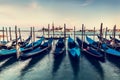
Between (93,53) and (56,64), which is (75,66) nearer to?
(56,64)

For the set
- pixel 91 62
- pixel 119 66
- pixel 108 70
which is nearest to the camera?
pixel 108 70

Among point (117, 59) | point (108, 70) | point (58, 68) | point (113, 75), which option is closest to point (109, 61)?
point (117, 59)

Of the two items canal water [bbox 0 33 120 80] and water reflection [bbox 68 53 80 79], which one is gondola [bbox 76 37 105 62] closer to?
canal water [bbox 0 33 120 80]

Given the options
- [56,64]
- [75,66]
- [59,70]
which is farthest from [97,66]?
[56,64]

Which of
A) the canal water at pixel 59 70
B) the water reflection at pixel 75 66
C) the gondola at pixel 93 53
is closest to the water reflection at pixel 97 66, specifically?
the canal water at pixel 59 70

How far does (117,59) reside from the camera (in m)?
26.2

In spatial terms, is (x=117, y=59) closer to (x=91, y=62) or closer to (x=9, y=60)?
(x=91, y=62)

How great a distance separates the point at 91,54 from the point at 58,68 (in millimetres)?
5797

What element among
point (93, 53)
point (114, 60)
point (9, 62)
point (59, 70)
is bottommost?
point (59, 70)

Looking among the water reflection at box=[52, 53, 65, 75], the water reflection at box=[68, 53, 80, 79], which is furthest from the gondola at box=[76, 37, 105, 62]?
the water reflection at box=[52, 53, 65, 75]

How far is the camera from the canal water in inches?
745

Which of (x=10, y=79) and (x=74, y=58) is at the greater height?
(x=74, y=58)

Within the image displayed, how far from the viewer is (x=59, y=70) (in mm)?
21422

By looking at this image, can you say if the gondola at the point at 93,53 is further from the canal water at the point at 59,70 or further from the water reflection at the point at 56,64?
the water reflection at the point at 56,64
